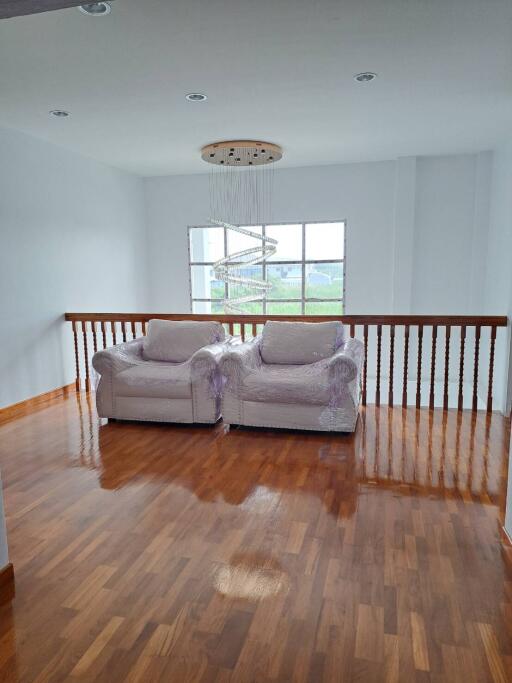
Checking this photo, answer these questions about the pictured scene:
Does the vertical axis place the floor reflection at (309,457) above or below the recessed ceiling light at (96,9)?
below

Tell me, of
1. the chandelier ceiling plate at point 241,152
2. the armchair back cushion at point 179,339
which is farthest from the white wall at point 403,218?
the armchair back cushion at point 179,339

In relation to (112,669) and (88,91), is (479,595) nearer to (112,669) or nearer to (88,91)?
(112,669)

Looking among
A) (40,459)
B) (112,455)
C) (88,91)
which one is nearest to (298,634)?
(112,455)

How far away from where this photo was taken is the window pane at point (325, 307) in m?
7.18

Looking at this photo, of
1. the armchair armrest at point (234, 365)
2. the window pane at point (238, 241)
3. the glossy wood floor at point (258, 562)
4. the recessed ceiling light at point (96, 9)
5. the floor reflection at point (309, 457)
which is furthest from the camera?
the window pane at point (238, 241)

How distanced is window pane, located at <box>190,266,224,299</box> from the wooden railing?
1406mm

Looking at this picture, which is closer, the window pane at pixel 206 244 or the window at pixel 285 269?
the window at pixel 285 269

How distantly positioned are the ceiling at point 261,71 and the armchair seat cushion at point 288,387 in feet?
7.13

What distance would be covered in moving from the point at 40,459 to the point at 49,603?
68.6 inches

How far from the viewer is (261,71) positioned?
10.9 ft

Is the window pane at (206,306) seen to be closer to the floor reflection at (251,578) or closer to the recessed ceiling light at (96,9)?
the recessed ceiling light at (96,9)

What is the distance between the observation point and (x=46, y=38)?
9.17 feet

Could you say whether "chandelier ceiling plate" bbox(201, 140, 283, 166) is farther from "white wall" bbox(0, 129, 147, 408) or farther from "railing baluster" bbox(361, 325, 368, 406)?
"railing baluster" bbox(361, 325, 368, 406)

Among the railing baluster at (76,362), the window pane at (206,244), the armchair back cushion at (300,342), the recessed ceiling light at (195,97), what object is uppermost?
the recessed ceiling light at (195,97)
